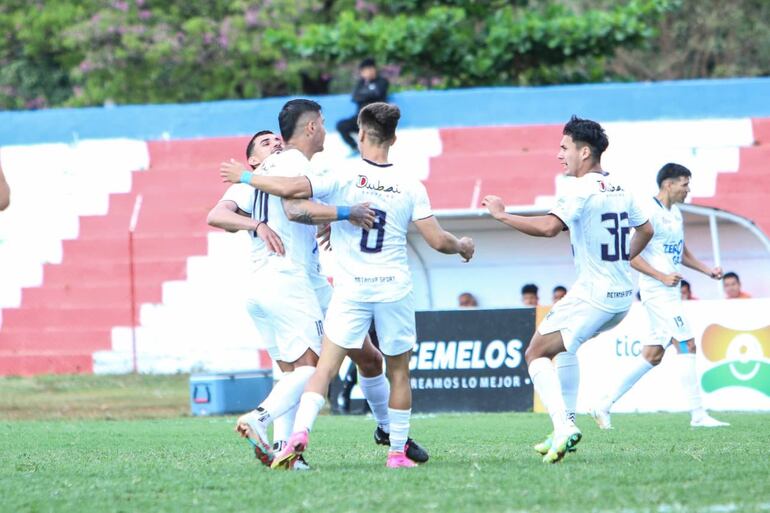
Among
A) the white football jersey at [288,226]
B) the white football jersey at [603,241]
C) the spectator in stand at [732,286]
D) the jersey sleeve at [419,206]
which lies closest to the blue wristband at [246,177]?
the white football jersey at [288,226]

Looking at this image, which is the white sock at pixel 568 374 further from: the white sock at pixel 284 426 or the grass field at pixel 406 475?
the white sock at pixel 284 426

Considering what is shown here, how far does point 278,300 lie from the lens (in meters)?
8.01

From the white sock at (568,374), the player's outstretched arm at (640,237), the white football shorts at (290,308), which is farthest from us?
the white sock at (568,374)

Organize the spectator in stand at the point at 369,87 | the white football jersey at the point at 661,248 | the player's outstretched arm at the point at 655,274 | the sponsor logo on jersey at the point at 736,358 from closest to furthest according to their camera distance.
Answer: the player's outstretched arm at the point at 655,274, the white football jersey at the point at 661,248, the sponsor logo on jersey at the point at 736,358, the spectator in stand at the point at 369,87

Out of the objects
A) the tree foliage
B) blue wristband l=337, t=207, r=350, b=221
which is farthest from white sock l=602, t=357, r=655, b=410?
the tree foliage

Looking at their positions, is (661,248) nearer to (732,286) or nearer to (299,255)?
(732,286)

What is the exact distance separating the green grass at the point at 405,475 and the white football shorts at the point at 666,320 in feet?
3.77

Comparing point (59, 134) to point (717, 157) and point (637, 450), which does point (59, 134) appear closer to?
point (717, 157)

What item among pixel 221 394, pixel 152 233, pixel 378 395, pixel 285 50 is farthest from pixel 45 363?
pixel 378 395

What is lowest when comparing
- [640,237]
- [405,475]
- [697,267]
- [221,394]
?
[221,394]

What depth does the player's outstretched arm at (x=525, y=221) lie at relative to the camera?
26.4 ft

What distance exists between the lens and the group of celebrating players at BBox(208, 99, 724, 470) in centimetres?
Result: 777

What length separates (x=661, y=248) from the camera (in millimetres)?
12398

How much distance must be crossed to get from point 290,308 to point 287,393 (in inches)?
19.9
